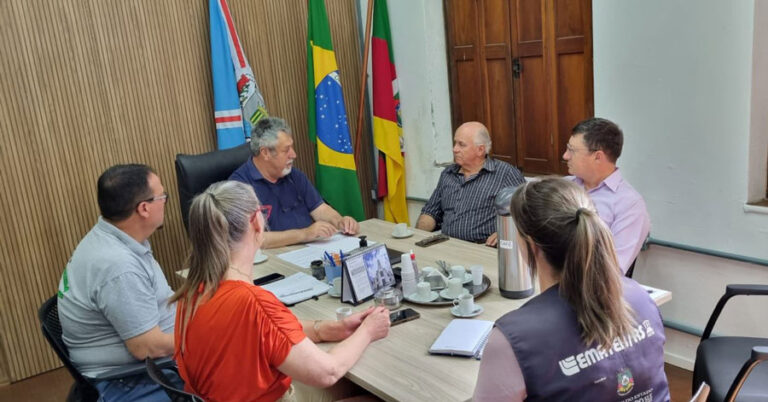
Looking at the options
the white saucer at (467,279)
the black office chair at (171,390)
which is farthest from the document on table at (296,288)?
the black office chair at (171,390)

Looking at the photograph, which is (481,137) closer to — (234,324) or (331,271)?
(331,271)

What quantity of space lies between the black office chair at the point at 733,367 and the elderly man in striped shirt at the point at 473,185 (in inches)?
51.6

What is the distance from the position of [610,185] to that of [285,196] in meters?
1.68

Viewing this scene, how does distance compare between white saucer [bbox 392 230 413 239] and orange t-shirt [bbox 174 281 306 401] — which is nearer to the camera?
orange t-shirt [bbox 174 281 306 401]

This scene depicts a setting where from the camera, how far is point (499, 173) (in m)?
3.48

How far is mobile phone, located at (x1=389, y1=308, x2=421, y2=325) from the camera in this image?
6.98 ft

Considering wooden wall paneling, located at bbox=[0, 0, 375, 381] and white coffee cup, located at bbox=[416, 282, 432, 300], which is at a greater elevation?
wooden wall paneling, located at bbox=[0, 0, 375, 381]

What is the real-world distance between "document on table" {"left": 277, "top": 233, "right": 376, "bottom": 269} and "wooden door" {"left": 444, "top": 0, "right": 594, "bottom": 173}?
56.5 inches

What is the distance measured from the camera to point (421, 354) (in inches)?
74.7

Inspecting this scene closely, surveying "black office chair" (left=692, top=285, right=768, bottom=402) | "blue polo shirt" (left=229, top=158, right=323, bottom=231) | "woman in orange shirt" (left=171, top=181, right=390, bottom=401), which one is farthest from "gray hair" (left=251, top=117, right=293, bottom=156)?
"black office chair" (left=692, top=285, right=768, bottom=402)

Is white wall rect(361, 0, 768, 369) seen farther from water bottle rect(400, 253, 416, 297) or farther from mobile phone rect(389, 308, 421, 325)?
mobile phone rect(389, 308, 421, 325)

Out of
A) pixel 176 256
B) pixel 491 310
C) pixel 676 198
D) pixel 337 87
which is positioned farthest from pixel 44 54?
pixel 676 198

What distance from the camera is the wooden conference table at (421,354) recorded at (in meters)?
1.71

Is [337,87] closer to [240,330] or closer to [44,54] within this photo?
[44,54]
